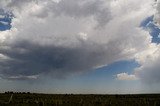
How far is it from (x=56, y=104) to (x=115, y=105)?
37.1 ft

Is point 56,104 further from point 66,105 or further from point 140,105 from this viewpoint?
point 140,105

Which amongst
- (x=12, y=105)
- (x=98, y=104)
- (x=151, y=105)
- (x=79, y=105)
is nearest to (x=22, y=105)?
(x=12, y=105)

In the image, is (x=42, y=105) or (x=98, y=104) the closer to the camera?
(x=42, y=105)

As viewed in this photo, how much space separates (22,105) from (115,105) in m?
17.5

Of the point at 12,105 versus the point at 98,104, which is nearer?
the point at 12,105

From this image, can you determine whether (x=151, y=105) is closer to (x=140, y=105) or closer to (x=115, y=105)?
(x=140, y=105)

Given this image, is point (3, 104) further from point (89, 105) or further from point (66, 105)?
point (89, 105)

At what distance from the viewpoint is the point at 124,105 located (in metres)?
58.6

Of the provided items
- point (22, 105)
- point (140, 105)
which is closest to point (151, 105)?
point (140, 105)

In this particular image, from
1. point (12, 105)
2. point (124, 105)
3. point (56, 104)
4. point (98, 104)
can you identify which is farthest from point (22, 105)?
point (124, 105)

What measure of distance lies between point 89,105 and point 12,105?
14327 millimetres

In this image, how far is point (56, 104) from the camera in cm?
5925

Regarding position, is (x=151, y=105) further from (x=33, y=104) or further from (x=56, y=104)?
(x=33, y=104)

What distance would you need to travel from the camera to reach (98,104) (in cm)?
6106
